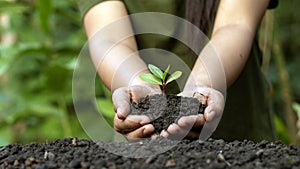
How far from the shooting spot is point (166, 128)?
94 cm

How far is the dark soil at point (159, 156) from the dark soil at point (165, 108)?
0.06 meters

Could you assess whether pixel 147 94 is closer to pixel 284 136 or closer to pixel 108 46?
pixel 108 46

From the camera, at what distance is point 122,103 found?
941mm

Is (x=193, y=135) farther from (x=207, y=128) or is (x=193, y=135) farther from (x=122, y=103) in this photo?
(x=122, y=103)

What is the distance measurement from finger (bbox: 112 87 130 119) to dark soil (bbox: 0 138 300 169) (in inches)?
2.2

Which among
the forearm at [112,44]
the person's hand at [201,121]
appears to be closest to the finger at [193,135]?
the person's hand at [201,121]

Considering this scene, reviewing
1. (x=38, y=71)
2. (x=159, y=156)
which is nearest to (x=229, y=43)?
(x=159, y=156)

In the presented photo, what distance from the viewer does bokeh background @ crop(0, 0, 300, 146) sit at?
7.00 feet

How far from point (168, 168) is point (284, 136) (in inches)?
54.1

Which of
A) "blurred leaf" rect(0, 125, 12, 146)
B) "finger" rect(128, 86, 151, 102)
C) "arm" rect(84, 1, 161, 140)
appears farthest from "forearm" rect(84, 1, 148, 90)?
"blurred leaf" rect(0, 125, 12, 146)

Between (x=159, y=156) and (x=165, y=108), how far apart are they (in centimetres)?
16

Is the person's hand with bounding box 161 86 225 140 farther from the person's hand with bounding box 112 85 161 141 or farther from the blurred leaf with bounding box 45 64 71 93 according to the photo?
the blurred leaf with bounding box 45 64 71 93

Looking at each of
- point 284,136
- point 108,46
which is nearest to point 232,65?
point 108,46

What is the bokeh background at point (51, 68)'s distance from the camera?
213cm
